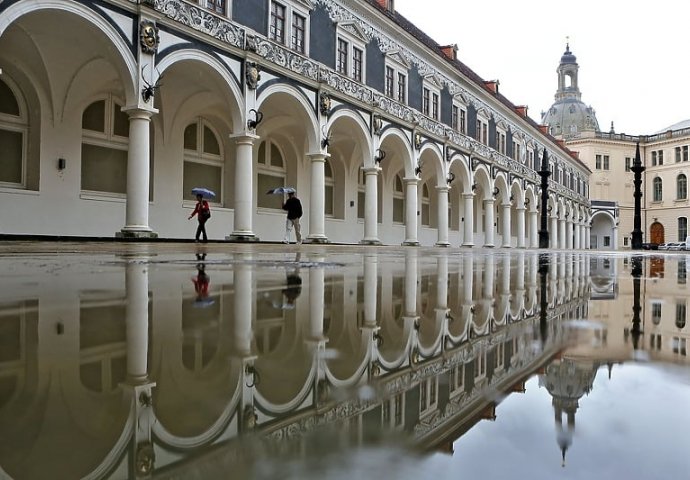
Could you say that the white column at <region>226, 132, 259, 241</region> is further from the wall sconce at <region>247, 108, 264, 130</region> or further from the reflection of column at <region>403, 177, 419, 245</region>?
the reflection of column at <region>403, 177, 419, 245</region>

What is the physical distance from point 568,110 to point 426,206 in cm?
5771

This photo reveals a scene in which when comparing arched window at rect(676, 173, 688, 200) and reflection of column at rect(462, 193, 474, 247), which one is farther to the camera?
arched window at rect(676, 173, 688, 200)

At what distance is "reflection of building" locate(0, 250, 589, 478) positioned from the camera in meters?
0.66

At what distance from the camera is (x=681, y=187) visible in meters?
66.9

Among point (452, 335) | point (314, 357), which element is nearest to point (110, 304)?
point (314, 357)

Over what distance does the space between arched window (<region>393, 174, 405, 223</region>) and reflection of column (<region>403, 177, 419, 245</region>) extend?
5.59m

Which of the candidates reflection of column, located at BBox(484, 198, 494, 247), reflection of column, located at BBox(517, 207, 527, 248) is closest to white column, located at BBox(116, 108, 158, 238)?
reflection of column, located at BBox(484, 198, 494, 247)

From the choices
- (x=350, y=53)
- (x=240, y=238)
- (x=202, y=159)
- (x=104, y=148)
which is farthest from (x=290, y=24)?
(x=240, y=238)

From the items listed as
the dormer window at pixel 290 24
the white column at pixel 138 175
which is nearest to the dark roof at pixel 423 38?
the dormer window at pixel 290 24

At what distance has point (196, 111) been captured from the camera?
18000 mm

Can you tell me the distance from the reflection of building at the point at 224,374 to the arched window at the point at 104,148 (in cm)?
1492

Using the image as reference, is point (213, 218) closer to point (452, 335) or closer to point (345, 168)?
point (345, 168)

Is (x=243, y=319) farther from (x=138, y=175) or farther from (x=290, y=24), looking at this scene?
(x=290, y=24)

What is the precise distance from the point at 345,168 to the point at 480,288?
23042 millimetres
